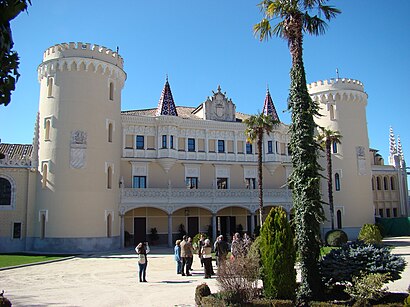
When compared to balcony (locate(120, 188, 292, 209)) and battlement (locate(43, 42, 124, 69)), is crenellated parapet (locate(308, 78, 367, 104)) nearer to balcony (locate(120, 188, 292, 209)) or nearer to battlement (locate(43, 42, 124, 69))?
balcony (locate(120, 188, 292, 209))

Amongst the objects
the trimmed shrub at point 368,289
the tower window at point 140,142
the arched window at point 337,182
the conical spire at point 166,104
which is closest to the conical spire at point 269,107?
the arched window at point 337,182

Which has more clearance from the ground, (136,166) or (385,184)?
(136,166)

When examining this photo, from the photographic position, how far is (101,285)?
663 inches

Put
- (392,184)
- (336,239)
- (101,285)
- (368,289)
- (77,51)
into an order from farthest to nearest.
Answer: (392,184) → (77,51) → (336,239) → (101,285) → (368,289)

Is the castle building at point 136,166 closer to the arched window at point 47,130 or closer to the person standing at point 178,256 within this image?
the arched window at point 47,130

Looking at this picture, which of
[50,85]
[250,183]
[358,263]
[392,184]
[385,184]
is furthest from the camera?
[392,184]

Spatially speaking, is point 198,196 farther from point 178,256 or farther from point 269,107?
point 178,256

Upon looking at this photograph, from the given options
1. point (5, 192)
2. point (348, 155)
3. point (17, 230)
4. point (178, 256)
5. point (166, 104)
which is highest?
point (166, 104)

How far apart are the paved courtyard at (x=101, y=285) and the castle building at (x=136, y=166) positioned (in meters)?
9.27

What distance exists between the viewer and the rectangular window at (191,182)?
134 feet

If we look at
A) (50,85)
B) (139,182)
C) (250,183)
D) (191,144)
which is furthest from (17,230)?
(250,183)

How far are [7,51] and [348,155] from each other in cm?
4280

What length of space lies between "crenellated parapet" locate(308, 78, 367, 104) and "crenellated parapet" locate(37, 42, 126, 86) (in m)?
22.5

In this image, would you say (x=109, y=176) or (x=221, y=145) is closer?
(x=109, y=176)
